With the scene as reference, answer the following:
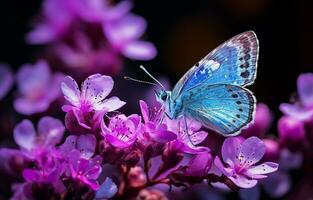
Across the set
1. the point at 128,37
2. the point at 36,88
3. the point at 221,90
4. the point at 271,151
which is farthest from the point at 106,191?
the point at 128,37

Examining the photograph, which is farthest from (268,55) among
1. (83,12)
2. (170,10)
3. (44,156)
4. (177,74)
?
(44,156)

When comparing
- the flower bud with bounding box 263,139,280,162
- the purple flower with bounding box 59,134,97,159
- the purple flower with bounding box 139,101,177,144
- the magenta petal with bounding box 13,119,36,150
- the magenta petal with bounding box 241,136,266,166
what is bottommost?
the flower bud with bounding box 263,139,280,162

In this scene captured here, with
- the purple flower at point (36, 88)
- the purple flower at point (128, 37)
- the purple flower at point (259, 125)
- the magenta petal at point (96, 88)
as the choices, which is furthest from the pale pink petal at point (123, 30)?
the magenta petal at point (96, 88)

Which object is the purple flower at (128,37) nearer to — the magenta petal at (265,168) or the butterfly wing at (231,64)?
the butterfly wing at (231,64)

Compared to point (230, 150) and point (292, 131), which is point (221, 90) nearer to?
point (230, 150)

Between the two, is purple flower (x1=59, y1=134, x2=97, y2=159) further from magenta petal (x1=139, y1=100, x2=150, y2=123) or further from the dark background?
the dark background

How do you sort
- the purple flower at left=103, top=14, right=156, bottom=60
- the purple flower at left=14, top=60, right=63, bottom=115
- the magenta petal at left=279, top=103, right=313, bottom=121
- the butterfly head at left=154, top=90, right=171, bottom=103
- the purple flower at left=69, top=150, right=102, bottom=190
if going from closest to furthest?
the purple flower at left=69, top=150, right=102, bottom=190 → the butterfly head at left=154, top=90, right=171, bottom=103 → the magenta petal at left=279, top=103, right=313, bottom=121 → the purple flower at left=14, top=60, right=63, bottom=115 → the purple flower at left=103, top=14, right=156, bottom=60

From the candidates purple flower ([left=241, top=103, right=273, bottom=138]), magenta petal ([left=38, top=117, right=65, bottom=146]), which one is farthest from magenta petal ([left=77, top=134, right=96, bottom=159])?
purple flower ([left=241, top=103, right=273, bottom=138])
